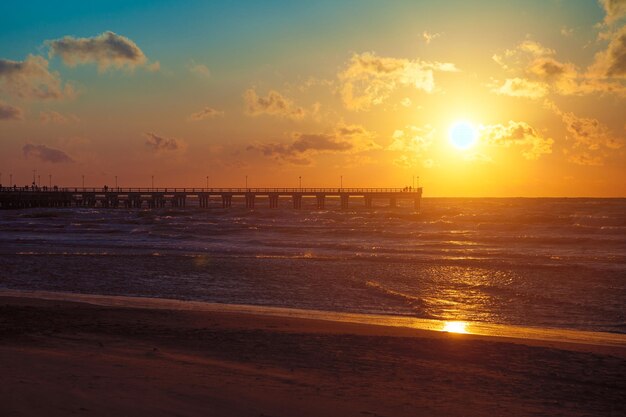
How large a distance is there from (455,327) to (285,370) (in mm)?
5020

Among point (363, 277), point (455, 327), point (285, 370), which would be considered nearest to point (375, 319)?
point (455, 327)

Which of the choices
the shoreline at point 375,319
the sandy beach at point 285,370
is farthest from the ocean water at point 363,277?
the sandy beach at point 285,370

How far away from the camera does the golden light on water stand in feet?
34.8

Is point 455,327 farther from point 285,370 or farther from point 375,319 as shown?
point 285,370

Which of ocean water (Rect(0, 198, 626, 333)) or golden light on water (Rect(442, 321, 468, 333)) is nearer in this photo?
golden light on water (Rect(442, 321, 468, 333))

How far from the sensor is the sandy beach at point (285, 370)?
19.1 ft

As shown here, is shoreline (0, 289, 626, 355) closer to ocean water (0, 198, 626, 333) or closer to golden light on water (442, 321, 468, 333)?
golden light on water (442, 321, 468, 333)

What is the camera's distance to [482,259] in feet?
87.5

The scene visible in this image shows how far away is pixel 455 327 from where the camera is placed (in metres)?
11.1

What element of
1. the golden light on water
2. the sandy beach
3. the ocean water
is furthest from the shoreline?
the ocean water

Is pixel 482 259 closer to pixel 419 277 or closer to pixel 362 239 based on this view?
pixel 419 277

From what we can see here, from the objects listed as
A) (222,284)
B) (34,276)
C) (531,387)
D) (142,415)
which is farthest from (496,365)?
(34,276)

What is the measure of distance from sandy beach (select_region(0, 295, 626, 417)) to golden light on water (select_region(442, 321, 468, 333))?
62 cm

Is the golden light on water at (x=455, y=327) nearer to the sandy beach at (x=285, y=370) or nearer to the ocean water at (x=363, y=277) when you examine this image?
the sandy beach at (x=285, y=370)
